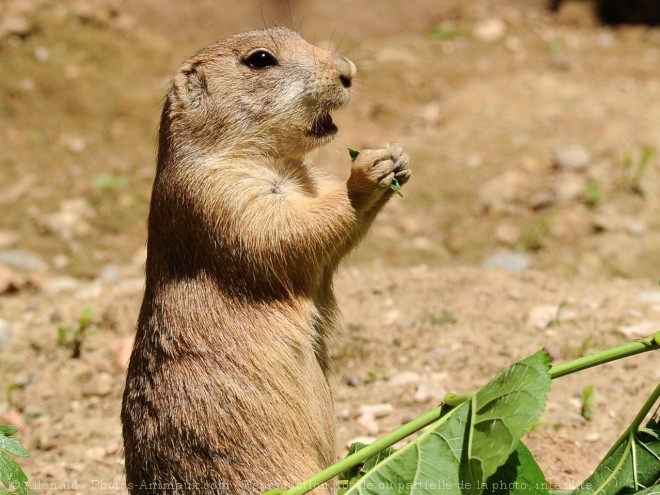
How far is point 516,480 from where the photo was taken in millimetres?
2861

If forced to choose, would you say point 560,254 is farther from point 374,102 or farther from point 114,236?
point 114,236

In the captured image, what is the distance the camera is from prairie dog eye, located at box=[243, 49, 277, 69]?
403 centimetres

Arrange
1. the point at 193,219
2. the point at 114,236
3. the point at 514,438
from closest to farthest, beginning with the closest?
the point at 514,438
the point at 193,219
the point at 114,236

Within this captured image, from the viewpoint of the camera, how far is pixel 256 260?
354 centimetres

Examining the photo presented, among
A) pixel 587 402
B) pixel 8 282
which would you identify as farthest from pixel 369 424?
pixel 8 282

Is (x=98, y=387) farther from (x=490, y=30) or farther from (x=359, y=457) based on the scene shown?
(x=490, y=30)

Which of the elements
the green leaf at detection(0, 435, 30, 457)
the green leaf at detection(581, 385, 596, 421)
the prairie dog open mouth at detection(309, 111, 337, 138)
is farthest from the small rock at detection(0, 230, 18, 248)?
the green leaf at detection(581, 385, 596, 421)

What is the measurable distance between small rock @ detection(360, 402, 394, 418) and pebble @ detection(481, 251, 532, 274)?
240 cm

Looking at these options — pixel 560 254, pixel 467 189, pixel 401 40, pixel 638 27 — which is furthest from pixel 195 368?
pixel 638 27

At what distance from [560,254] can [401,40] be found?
165 inches

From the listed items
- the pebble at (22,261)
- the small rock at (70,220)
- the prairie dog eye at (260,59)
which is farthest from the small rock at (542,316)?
the small rock at (70,220)

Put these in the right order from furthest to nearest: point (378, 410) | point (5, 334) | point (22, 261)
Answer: point (22, 261) → point (5, 334) → point (378, 410)

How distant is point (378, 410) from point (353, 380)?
43 cm

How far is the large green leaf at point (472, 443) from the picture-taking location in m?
2.67
